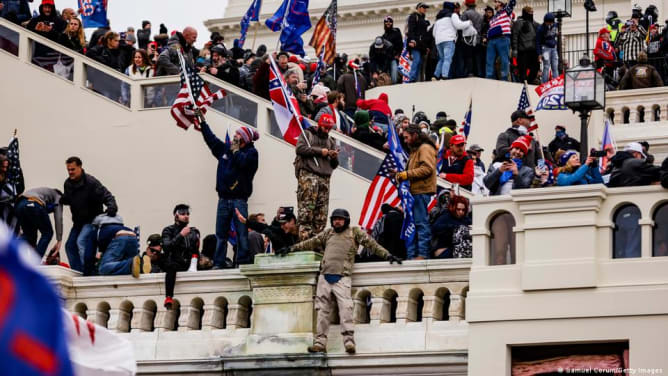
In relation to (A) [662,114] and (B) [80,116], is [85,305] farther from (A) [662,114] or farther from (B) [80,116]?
(A) [662,114]

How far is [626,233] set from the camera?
39.2ft

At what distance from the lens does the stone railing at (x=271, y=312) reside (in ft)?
42.0

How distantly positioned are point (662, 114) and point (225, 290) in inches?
425

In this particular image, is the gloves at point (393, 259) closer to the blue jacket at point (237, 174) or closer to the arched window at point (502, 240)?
the arched window at point (502, 240)

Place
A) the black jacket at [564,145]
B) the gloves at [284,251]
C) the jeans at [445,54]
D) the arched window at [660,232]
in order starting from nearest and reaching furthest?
the arched window at [660,232]
the gloves at [284,251]
the black jacket at [564,145]
the jeans at [445,54]

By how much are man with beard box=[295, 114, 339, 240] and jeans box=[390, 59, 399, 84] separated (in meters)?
11.4

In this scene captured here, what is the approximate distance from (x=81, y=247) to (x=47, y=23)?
7.89 metres

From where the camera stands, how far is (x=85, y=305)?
1468cm

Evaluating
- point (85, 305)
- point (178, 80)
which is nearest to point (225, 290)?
point (85, 305)

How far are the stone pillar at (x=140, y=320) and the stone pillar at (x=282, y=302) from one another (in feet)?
4.57

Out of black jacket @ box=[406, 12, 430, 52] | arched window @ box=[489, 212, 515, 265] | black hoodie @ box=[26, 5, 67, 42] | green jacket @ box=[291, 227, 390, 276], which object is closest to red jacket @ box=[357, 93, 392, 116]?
black jacket @ box=[406, 12, 430, 52]

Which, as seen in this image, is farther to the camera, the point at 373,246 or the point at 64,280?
the point at 64,280

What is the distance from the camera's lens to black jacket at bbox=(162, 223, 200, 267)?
14.6 metres

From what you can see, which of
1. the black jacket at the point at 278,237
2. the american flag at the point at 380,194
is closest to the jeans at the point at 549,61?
the american flag at the point at 380,194
